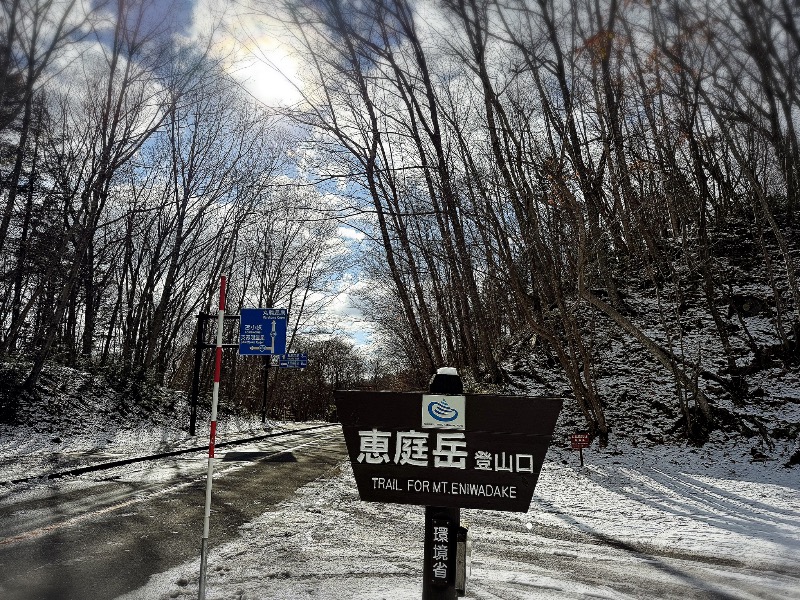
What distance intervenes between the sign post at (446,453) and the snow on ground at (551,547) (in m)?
1.22

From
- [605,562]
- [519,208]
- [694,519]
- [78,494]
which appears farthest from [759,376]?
[78,494]

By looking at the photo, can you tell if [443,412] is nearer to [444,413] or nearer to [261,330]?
[444,413]

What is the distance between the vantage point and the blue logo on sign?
3.36m

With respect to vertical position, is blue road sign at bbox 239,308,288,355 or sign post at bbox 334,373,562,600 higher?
blue road sign at bbox 239,308,288,355

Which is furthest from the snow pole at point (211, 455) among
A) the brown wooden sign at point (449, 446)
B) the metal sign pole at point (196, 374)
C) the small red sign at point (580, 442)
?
the metal sign pole at point (196, 374)

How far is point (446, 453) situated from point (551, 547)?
3.39 m

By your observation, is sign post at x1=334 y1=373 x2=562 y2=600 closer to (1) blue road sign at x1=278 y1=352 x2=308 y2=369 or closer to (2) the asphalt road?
(2) the asphalt road

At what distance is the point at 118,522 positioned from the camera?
6539mm

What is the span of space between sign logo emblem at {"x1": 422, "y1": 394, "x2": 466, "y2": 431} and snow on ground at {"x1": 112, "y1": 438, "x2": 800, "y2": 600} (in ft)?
5.60

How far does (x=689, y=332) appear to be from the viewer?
52.5 feet

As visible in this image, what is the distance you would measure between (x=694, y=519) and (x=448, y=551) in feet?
18.2

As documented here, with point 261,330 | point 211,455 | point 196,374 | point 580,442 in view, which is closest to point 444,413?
point 211,455

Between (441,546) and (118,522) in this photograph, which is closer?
(441,546)

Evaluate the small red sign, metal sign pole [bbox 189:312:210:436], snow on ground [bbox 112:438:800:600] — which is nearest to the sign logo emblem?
snow on ground [bbox 112:438:800:600]
